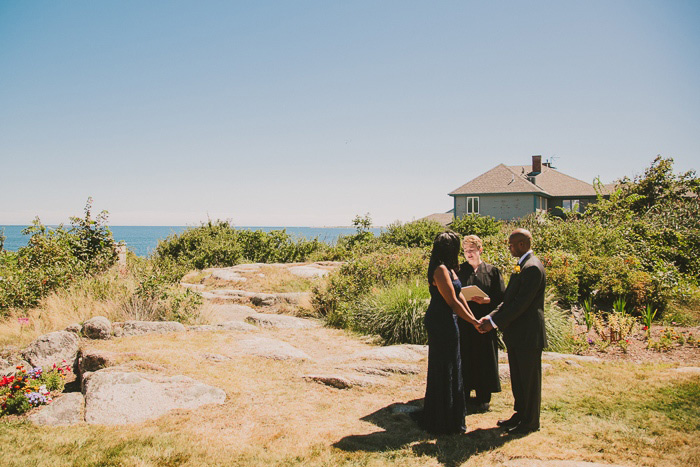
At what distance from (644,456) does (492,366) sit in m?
1.45

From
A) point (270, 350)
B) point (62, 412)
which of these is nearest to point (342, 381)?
point (270, 350)

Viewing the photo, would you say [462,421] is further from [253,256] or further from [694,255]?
[253,256]

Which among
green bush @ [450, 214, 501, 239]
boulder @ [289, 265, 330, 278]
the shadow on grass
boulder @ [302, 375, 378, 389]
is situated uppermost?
green bush @ [450, 214, 501, 239]

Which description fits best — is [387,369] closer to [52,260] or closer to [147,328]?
[147,328]

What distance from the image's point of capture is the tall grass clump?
7.36m

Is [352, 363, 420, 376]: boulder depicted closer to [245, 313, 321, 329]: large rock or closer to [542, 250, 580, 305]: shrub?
[245, 313, 321, 329]: large rock

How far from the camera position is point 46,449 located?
3.72m

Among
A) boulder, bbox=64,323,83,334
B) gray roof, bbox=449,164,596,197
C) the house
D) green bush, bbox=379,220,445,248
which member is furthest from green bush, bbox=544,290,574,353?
gray roof, bbox=449,164,596,197

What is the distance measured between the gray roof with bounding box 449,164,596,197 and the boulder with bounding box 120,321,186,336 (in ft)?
104

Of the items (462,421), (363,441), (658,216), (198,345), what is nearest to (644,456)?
(462,421)

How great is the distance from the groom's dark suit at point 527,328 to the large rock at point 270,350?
3226 mm

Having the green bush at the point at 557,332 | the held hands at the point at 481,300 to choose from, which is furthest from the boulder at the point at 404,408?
the green bush at the point at 557,332

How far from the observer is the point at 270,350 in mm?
6508

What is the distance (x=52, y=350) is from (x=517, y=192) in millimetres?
33367
